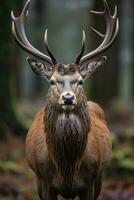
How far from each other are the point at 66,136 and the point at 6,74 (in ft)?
23.9

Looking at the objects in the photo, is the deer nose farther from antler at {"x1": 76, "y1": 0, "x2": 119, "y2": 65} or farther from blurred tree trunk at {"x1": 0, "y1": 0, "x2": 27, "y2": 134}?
blurred tree trunk at {"x1": 0, "y1": 0, "x2": 27, "y2": 134}

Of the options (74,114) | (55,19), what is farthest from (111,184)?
(55,19)

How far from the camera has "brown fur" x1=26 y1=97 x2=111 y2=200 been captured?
9336 mm

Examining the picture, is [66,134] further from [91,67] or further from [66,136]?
[91,67]

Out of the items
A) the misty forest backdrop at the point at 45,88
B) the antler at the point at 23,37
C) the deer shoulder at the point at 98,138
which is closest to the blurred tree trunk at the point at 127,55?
the misty forest backdrop at the point at 45,88

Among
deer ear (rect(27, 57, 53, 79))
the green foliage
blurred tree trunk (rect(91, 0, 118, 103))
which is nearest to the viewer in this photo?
deer ear (rect(27, 57, 53, 79))

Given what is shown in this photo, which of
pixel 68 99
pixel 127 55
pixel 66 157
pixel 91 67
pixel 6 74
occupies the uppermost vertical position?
pixel 91 67

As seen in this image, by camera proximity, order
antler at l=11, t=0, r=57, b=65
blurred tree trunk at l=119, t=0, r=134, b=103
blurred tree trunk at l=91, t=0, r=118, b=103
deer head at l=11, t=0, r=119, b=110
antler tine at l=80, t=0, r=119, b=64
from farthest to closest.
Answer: blurred tree trunk at l=119, t=0, r=134, b=103 → blurred tree trunk at l=91, t=0, r=118, b=103 → antler tine at l=80, t=0, r=119, b=64 → antler at l=11, t=0, r=57, b=65 → deer head at l=11, t=0, r=119, b=110

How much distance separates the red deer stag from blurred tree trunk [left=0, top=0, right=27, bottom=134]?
19.8 ft

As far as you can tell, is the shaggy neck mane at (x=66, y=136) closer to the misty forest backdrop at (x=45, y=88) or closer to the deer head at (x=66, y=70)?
the deer head at (x=66, y=70)

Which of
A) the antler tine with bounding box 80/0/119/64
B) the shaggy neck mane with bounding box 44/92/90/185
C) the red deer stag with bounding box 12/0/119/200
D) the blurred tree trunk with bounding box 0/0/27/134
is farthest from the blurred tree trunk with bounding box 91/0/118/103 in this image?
the shaggy neck mane with bounding box 44/92/90/185

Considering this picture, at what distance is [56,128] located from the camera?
9289mm

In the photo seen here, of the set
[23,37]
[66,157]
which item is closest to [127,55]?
[23,37]

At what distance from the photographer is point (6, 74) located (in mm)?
16438
